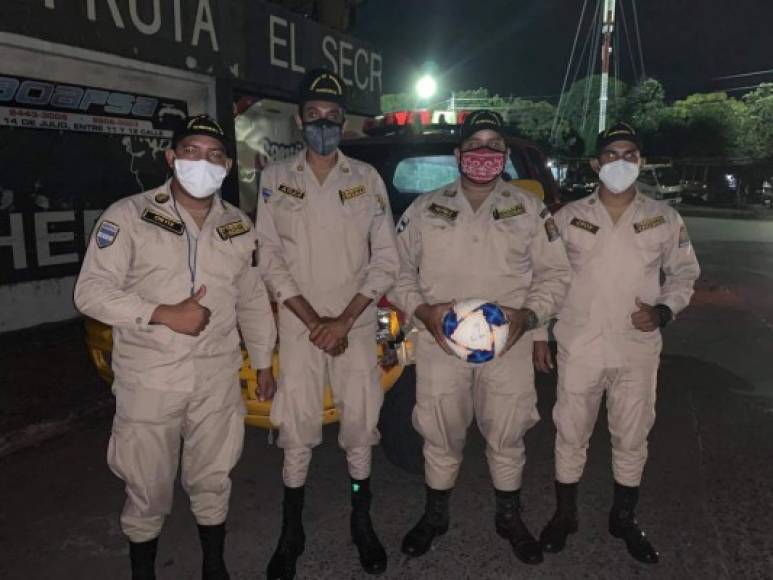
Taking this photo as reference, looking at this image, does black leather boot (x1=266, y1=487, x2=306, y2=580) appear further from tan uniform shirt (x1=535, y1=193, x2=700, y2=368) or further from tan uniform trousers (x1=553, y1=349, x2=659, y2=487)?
tan uniform shirt (x1=535, y1=193, x2=700, y2=368)

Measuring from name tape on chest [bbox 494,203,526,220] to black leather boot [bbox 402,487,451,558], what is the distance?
1.39m

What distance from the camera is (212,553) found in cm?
271

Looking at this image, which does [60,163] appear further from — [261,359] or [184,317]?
[184,317]

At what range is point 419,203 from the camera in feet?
10.2

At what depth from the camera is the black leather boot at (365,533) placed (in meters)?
2.85

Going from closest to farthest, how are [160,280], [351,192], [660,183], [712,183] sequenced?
[160,280] < [351,192] < [660,183] < [712,183]

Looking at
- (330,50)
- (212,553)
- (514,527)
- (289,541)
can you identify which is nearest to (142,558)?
(212,553)

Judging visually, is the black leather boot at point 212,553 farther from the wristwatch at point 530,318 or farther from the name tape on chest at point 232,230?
the wristwatch at point 530,318

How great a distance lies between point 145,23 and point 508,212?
5.91 metres

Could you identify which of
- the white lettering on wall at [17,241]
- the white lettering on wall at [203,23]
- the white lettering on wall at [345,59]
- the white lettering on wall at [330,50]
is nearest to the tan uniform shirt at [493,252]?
the white lettering on wall at [17,241]

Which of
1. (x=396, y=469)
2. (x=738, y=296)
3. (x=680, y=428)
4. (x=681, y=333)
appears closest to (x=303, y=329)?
(x=396, y=469)

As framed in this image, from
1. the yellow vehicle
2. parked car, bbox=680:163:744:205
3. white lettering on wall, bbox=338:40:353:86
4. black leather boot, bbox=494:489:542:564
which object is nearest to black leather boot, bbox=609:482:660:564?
black leather boot, bbox=494:489:542:564

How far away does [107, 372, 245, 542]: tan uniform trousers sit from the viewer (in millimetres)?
2473

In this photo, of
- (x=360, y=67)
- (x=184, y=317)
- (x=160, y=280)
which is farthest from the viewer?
(x=360, y=67)
